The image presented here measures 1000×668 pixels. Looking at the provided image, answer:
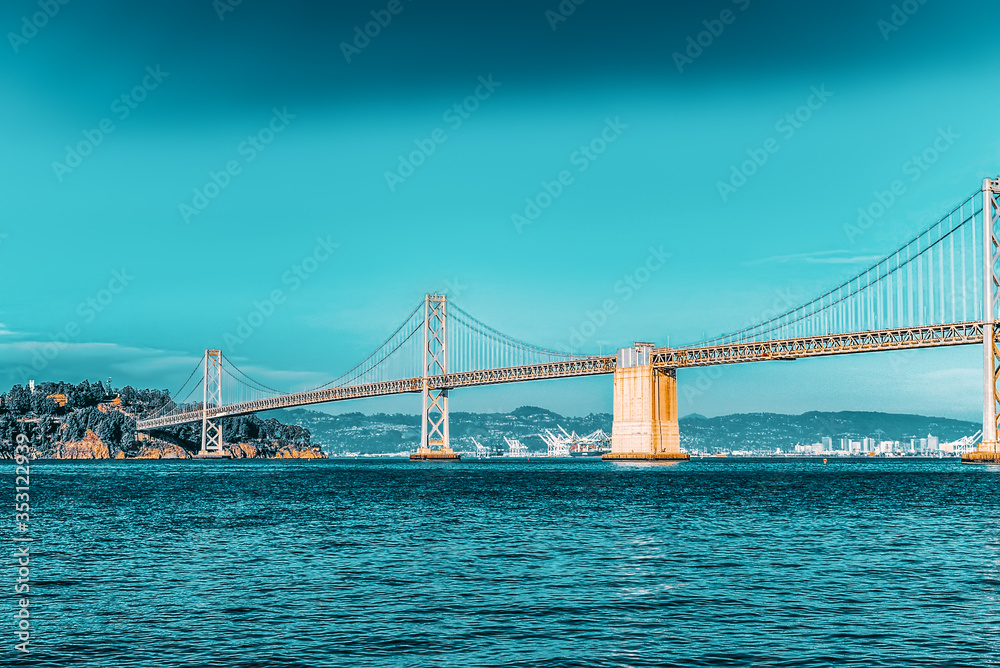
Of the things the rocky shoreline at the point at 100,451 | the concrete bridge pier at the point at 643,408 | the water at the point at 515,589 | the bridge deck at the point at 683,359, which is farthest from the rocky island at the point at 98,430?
the water at the point at 515,589

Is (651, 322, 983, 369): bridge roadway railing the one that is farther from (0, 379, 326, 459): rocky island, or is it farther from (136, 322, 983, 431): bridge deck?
(0, 379, 326, 459): rocky island

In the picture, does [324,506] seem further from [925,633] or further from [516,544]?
[925,633]

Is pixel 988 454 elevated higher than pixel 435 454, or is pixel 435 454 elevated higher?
pixel 988 454

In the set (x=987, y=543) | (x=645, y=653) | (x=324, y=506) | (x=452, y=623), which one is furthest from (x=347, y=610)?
(x=324, y=506)

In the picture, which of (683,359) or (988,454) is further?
(683,359)

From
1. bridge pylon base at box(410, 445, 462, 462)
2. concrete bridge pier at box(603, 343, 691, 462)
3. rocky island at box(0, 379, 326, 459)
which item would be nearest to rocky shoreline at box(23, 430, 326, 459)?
rocky island at box(0, 379, 326, 459)

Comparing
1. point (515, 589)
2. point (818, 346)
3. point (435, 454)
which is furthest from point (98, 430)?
point (515, 589)

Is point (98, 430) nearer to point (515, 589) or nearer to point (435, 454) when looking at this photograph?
point (435, 454)
